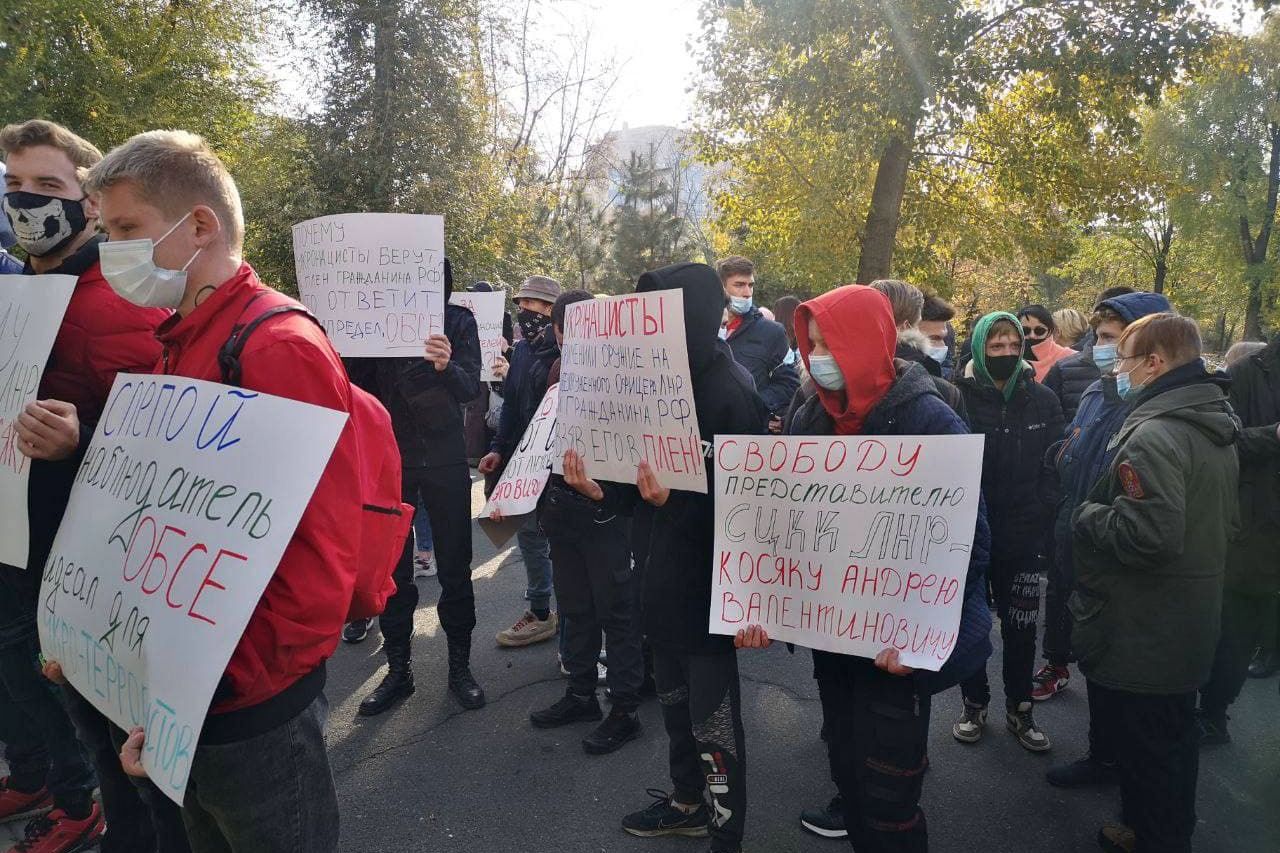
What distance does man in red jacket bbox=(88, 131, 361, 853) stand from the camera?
1487mm

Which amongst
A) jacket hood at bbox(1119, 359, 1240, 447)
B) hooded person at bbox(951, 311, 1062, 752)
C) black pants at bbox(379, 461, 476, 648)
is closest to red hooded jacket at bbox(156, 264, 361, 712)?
black pants at bbox(379, 461, 476, 648)

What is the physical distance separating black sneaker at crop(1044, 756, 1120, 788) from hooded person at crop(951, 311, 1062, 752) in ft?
0.78

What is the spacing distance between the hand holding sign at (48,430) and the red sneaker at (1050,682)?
4.38 metres

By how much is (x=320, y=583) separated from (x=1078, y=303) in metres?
42.7

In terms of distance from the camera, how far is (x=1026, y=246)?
14602mm

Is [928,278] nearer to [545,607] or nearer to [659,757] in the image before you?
[545,607]

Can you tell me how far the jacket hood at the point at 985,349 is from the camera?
3.64 metres

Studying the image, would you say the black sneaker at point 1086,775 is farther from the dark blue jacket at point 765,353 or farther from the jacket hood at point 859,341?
the dark blue jacket at point 765,353

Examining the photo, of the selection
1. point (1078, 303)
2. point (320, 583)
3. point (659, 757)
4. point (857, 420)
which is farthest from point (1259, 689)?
point (1078, 303)

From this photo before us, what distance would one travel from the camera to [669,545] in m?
2.62

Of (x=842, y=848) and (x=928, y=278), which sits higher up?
(x=928, y=278)

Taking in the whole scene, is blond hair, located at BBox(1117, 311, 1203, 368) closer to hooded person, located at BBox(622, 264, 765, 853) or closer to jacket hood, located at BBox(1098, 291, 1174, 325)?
jacket hood, located at BBox(1098, 291, 1174, 325)

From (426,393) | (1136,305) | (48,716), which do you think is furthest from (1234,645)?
(48,716)

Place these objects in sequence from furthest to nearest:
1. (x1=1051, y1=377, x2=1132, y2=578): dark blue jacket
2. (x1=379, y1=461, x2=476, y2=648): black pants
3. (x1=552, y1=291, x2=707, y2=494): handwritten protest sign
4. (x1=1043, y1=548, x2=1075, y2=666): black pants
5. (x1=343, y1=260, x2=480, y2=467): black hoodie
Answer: (x1=1043, y1=548, x2=1075, y2=666): black pants → (x1=379, y1=461, x2=476, y2=648): black pants → (x1=343, y1=260, x2=480, y2=467): black hoodie → (x1=1051, y1=377, x2=1132, y2=578): dark blue jacket → (x1=552, y1=291, x2=707, y2=494): handwritten protest sign
